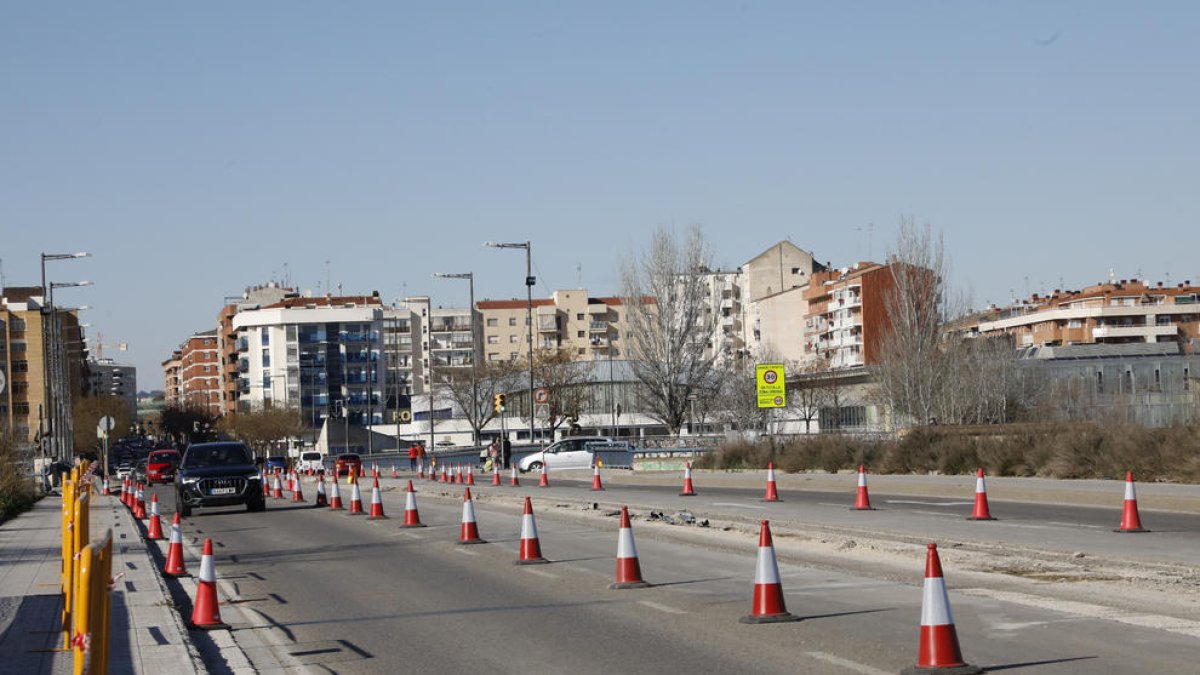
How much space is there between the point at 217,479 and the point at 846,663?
86.9ft

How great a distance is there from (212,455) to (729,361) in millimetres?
65474

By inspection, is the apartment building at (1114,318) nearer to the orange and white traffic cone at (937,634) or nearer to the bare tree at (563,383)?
the bare tree at (563,383)

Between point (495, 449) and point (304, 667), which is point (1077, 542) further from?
point (495, 449)

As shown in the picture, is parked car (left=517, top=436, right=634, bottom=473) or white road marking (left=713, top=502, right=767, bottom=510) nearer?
white road marking (left=713, top=502, right=767, bottom=510)

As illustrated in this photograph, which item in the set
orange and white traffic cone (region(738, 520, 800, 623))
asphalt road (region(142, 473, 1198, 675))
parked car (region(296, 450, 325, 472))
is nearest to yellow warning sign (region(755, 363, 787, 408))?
asphalt road (region(142, 473, 1198, 675))

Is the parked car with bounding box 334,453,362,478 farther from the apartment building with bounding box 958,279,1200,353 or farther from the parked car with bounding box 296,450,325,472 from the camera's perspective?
the apartment building with bounding box 958,279,1200,353

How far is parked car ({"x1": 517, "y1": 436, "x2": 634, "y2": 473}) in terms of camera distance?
64.5 metres

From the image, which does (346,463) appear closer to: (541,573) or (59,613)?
(541,573)

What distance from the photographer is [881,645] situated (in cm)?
1059

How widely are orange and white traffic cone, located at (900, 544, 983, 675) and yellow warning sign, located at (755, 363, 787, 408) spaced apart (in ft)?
142

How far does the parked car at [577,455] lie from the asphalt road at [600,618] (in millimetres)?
41161

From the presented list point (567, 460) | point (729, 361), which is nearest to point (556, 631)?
point (567, 460)

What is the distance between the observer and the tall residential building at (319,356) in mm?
187000

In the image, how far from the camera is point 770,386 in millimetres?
53250
